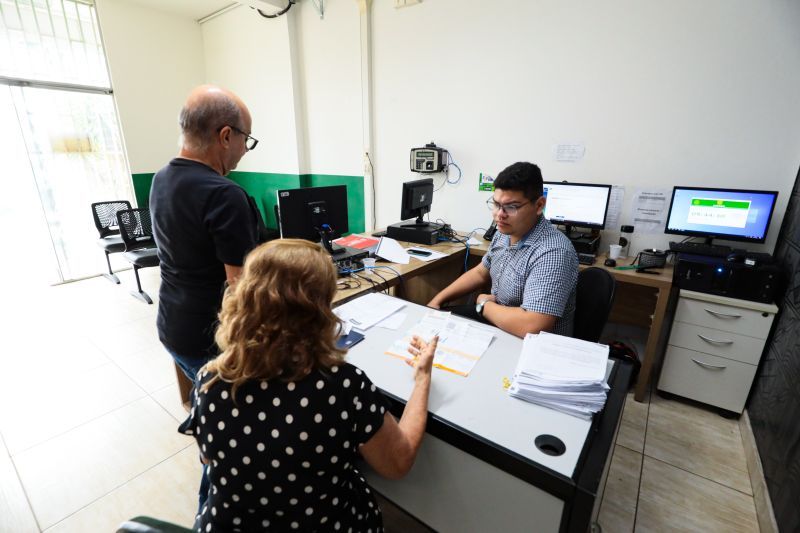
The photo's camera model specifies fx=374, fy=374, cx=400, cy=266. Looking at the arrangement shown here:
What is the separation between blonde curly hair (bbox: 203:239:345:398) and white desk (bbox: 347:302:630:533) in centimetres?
41

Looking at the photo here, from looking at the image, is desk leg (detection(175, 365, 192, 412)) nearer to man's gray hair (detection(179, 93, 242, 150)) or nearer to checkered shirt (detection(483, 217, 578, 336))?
man's gray hair (detection(179, 93, 242, 150))

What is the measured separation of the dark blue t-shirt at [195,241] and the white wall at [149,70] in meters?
3.90

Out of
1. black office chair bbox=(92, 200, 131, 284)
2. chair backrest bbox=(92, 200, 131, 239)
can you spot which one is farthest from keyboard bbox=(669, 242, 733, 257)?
chair backrest bbox=(92, 200, 131, 239)

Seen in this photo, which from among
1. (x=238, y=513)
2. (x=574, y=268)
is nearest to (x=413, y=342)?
(x=238, y=513)

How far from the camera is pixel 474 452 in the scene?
94 centimetres

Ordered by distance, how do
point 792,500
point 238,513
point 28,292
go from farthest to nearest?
point 28,292
point 792,500
point 238,513

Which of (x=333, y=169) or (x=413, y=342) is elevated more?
(x=333, y=169)

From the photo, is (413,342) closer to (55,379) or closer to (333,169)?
(55,379)

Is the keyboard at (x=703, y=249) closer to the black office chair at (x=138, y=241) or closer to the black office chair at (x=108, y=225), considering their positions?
the black office chair at (x=138, y=241)

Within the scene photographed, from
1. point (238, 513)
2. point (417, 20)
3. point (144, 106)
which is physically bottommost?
point (238, 513)

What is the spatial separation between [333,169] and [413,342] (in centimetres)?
344

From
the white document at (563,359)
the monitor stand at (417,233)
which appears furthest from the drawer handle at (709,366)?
the monitor stand at (417,233)

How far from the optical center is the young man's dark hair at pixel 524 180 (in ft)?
5.17

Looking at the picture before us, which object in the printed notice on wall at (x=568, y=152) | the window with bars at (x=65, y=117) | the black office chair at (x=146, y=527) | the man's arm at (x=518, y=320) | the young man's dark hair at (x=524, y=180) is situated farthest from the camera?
the window with bars at (x=65, y=117)
